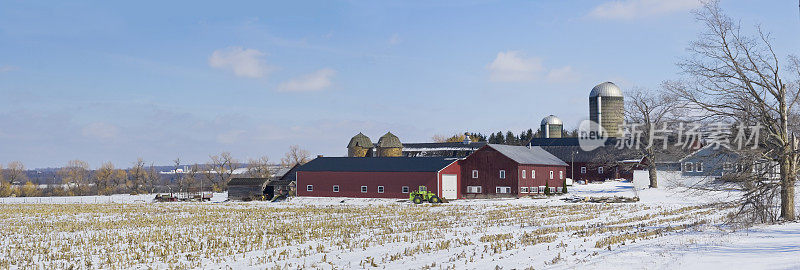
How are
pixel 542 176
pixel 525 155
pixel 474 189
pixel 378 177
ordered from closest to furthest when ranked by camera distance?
pixel 474 189, pixel 378 177, pixel 542 176, pixel 525 155

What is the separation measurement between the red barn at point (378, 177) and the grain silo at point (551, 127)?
70813 millimetres

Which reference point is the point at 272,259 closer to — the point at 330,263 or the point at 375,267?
the point at 330,263

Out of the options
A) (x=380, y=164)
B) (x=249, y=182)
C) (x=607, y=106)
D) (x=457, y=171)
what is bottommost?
(x=249, y=182)

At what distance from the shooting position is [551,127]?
434ft

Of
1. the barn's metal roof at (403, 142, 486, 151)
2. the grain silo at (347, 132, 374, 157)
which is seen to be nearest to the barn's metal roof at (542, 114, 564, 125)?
the barn's metal roof at (403, 142, 486, 151)

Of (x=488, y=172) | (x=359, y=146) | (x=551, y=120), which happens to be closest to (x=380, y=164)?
(x=488, y=172)

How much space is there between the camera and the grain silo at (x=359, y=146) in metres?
98.1

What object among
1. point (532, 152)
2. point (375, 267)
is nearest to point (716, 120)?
point (375, 267)

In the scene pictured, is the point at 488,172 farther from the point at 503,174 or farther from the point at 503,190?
the point at 503,190

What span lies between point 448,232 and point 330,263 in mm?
9143

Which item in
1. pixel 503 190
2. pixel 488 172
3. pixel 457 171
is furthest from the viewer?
pixel 457 171

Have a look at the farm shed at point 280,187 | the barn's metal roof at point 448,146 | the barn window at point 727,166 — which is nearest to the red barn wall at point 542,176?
the farm shed at point 280,187

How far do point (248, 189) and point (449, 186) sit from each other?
839 inches

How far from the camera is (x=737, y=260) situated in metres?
16.6
